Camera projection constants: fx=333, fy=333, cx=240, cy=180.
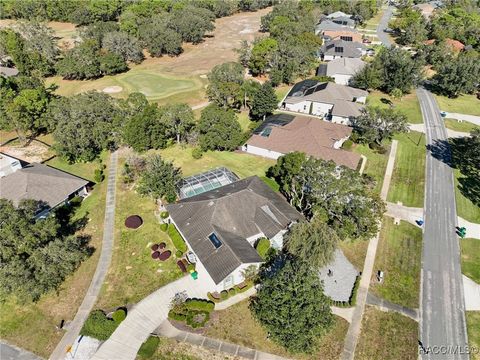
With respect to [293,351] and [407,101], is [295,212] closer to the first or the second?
[293,351]

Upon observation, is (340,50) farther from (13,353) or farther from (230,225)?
(13,353)

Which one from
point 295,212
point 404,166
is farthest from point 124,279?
point 404,166

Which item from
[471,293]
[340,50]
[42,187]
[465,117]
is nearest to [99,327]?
[42,187]

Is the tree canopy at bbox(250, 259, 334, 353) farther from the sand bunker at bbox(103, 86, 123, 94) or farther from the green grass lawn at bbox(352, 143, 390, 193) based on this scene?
the sand bunker at bbox(103, 86, 123, 94)

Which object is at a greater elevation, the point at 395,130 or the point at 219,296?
the point at 395,130

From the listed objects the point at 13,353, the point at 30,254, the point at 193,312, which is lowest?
the point at 13,353

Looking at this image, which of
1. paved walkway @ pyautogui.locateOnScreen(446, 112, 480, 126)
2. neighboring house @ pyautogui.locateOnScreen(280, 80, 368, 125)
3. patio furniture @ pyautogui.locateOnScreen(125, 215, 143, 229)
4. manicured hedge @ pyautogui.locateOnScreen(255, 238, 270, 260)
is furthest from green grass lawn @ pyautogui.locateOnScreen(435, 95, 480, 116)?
patio furniture @ pyautogui.locateOnScreen(125, 215, 143, 229)
